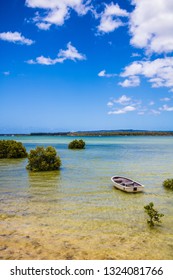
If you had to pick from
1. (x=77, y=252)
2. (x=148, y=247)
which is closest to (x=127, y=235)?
(x=148, y=247)

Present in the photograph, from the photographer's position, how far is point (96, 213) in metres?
17.3

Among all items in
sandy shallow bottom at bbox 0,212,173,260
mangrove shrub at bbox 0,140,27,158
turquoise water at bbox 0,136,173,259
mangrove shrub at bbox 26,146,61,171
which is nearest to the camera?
sandy shallow bottom at bbox 0,212,173,260

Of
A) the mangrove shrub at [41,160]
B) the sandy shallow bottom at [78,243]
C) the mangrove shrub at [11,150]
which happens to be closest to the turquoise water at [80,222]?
the sandy shallow bottom at [78,243]

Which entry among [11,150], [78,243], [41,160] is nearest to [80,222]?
[78,243]

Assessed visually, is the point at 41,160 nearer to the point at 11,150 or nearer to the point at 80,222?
the point at 11,150

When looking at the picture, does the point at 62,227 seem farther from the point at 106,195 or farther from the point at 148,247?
the point at 106,195

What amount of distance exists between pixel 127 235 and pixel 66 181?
1498 cm

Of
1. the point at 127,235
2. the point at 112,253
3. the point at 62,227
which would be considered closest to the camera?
the point at 112,253

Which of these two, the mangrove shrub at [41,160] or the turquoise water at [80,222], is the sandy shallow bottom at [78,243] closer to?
the turquoise water at [80,222]

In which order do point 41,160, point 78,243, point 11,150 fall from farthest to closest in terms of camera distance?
point 11,150 → point 41,160 → point 78,243

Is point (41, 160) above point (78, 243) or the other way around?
above

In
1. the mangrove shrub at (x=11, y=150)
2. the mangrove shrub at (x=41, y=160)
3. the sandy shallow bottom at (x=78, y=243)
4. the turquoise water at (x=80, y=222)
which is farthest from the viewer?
the mangrove shrub at (x=11, y=150)

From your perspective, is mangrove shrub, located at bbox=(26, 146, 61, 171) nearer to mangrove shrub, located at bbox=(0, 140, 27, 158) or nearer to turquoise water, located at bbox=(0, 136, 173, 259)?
turquoise water, located at bbox=(0, 136, 173, 259)

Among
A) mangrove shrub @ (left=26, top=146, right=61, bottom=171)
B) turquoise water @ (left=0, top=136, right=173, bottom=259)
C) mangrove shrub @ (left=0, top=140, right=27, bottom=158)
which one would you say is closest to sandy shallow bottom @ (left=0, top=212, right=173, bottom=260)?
turquoise water @ (left=0, top=136, right=173, bottom=259)
